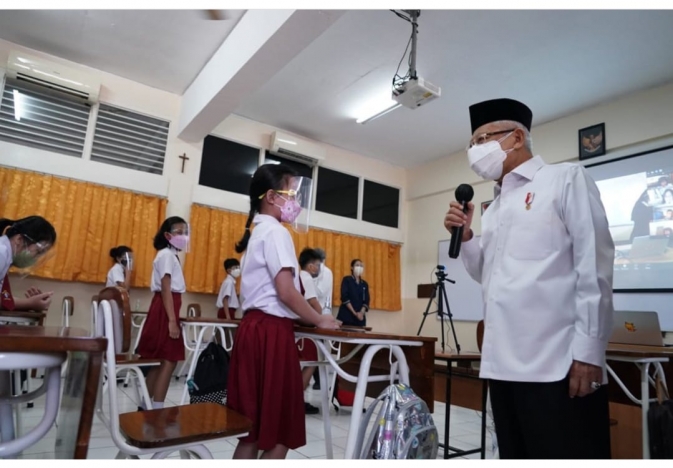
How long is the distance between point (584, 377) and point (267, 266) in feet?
3.17

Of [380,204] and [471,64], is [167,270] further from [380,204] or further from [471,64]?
[380,204]

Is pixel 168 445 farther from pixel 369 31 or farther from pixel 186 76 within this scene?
pixel 186 76

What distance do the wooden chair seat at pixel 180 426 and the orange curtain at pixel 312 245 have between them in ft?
12.7

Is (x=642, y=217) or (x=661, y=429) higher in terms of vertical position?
(x=642, y=217)

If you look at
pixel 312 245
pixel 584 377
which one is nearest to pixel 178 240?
pixel 584 377

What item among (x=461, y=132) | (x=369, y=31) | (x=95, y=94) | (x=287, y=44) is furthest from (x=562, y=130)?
(x=95, y=94)

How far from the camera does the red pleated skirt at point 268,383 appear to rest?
52.2 inches

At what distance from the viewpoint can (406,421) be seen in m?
1.25

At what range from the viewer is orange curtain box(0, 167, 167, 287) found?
13.7ft

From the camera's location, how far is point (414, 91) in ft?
12.2

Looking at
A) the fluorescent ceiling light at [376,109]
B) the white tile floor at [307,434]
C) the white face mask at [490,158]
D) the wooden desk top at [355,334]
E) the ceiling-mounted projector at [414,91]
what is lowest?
the white tile floor at [307,434]

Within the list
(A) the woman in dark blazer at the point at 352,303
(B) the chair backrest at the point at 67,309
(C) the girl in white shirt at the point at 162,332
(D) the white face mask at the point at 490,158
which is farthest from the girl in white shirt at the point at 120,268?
(D) the white face mask at the point at 490,158

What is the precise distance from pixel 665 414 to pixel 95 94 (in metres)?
5.42

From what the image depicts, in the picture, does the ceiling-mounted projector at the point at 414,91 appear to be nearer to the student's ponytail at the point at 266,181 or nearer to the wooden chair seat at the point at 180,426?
the student's ponytail at the point at 266,181
